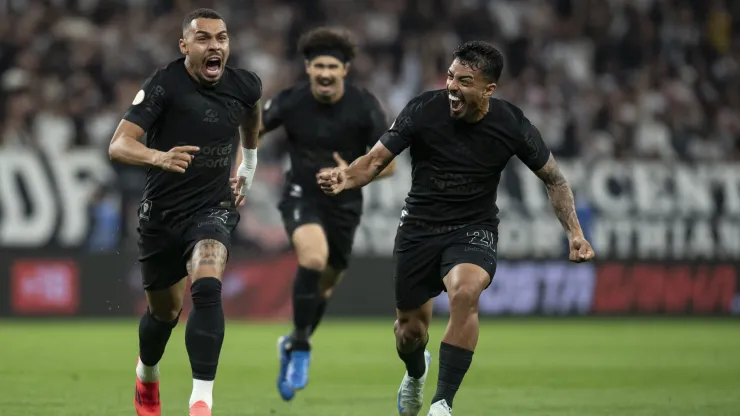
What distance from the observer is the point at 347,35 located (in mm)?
11273

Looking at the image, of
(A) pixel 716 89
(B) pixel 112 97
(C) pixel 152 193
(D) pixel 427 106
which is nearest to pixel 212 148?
(C) pixel 152 193

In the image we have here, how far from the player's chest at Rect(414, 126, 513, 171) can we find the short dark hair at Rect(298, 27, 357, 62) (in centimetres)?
312

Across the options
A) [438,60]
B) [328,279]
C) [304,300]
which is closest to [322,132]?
[328,279]

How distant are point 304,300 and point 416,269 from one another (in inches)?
101

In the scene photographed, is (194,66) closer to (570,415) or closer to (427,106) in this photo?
(427,106)

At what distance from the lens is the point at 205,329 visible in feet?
24.6

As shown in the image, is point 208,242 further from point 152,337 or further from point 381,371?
point 381,371

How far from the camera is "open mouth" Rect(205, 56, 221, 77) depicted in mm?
7896

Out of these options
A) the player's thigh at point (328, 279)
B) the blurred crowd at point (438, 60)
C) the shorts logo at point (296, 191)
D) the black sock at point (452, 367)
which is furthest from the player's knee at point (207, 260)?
the blurred crowd at point (438, 60)

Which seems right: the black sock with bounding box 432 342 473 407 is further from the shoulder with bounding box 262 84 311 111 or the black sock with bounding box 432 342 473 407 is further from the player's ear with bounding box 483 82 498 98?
the shoulder with bounding box 262 84 311 111

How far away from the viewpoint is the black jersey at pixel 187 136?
7898 millimetres

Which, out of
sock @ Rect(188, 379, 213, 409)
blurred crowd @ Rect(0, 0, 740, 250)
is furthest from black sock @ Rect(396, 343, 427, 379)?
blurred crowd @ Rect(0, 0, 740, 250)

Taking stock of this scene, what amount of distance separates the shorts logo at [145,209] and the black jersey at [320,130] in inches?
123

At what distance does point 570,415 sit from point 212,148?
10.7ft
